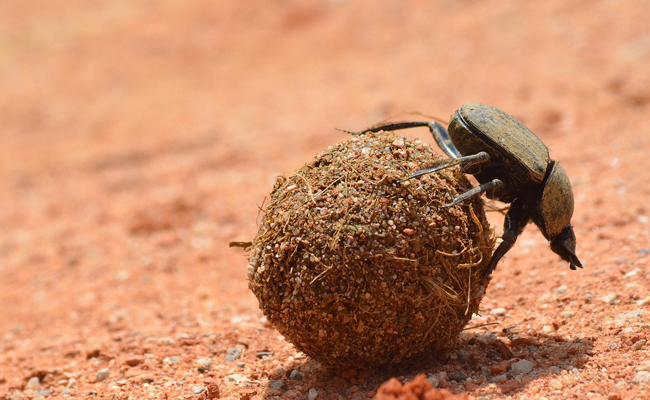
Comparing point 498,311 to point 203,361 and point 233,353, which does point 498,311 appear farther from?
point 203,361

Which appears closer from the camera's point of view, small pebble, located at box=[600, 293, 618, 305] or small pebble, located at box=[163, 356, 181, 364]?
small pebble, located at box=[600, 293, 618, 305]

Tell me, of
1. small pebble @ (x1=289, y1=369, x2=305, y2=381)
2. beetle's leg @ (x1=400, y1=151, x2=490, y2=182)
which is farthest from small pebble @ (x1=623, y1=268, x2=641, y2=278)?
small pebble @ (x1=289, y1=369, x2=305, y2=381)

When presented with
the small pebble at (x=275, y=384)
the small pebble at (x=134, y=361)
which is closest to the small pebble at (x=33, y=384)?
the small pebble at (x=134, y=361)

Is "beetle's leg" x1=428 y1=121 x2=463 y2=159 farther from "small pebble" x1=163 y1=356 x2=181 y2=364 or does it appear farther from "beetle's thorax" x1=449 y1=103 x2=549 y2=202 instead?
"small pebble" x1=163 y1=356 x2=181 y2=364

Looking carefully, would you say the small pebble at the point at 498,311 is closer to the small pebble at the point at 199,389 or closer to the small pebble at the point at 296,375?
the small pebble at the point at 296,375

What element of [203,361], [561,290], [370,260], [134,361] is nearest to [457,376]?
[370,260]

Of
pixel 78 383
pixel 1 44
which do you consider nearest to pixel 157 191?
pixel 78 383

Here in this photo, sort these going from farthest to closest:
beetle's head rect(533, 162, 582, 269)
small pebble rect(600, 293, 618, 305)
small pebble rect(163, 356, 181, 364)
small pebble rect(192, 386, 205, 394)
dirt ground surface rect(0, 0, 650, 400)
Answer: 1. small pebble rect(163, 356, 181, 364)
2. small pebble rect(600, 293, 618, 305)
3. dirt ground surface rect(0, 0, 650, 400)
4. small pebble rect(192, 386, 205, 394)
5. beetle's head rect(533, 162, 582, 269)
